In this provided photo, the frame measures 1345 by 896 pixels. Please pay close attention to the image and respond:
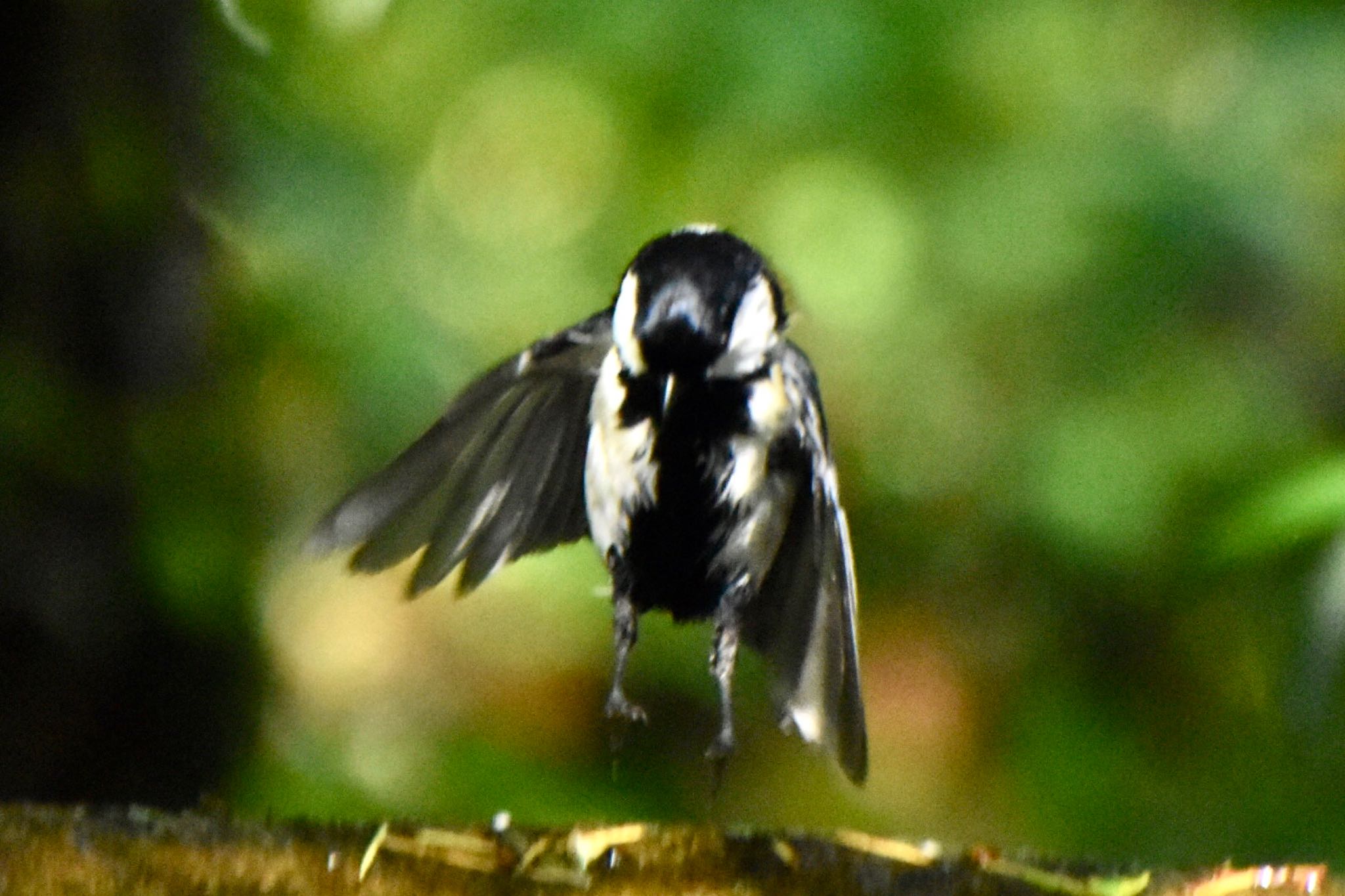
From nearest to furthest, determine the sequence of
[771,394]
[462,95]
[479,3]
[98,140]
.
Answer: [771,394] → [98,140] → [479,3] → [462,95]

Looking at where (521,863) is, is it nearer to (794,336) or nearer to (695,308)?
(695,308)

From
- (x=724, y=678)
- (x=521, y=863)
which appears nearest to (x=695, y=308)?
(x=724, y=678)

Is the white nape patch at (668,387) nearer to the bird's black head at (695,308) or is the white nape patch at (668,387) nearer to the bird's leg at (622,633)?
the bird's black head at (695,308)

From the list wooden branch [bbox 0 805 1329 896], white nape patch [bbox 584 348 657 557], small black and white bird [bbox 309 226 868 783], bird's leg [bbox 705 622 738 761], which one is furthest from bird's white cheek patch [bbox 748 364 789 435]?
wooden branch [bbox 0 805 1329 896]

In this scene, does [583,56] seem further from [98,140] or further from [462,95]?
[98,140]

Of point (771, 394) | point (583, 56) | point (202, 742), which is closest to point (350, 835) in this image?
point (771, 394)

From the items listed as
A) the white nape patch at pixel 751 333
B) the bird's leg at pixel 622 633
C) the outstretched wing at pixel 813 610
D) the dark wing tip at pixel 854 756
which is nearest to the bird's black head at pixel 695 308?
the white nape patch at pixel 751 333
